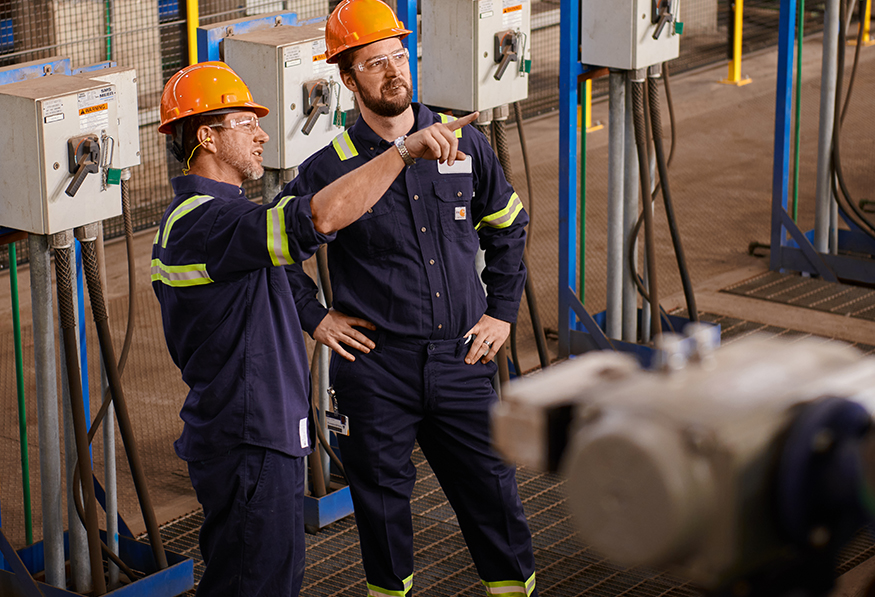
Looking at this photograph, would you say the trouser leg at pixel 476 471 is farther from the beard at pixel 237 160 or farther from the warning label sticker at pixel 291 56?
the warning label sticker at pixel 291 56

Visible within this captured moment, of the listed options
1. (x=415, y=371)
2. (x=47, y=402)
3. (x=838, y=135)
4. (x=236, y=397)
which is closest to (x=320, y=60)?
(x=415, y=371)

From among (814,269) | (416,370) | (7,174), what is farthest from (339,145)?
(814,269)

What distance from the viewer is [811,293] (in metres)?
5.99

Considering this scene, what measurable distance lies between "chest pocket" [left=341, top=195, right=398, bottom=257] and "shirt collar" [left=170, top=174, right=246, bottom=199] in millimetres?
432

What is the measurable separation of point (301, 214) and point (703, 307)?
157 inches

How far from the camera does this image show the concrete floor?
4.61m

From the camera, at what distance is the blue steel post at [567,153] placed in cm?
488

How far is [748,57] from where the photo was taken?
37.5 feet

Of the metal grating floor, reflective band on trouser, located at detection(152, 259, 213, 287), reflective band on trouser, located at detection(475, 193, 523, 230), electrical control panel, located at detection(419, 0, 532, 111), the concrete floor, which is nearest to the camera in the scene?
reflective band on trouser, located at detection(152, 259, 213, 287)

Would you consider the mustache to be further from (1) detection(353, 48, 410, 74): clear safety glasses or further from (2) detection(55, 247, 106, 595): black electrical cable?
(2) detection(55, 247, 106, 595): black electrical cable

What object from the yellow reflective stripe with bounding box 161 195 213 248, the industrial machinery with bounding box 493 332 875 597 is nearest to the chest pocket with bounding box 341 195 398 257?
the yellow reflective stripe with bounding box 161 195 213 248

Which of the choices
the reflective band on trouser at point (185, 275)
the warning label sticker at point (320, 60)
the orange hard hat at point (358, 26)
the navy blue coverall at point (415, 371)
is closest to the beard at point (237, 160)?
the reflective band on trouser at point (185, 275)

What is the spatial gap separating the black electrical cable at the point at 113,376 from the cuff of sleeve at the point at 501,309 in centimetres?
100

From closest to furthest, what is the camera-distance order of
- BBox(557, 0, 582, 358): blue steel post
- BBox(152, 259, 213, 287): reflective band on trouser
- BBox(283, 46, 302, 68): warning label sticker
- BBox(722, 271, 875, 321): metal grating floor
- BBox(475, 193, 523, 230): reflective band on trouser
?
BBox(152, 259, 213, 287): reflective band on trouser
BBox(475, 193, 523, 230): reflective band on trouser
BBox(283, 46, 302, 68): warning label sticker
BBox(557, 0, 582, 358): blue steel post
BBox(722, 271, 875, 321): metal grating floor
